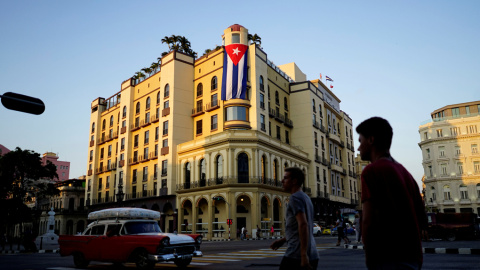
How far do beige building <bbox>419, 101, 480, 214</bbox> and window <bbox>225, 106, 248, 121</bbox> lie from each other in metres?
39.8

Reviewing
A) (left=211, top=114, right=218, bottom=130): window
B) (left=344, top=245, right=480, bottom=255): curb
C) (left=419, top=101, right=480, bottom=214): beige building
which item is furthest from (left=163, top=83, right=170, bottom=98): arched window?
(left=419, top=101, right=480, bottom=214): beige building

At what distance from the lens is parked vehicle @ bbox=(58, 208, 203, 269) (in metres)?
10.2

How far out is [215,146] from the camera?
41750 mm

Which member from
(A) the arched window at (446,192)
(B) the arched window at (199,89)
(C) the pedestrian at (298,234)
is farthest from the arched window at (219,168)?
(A) the arched window at (446,192)

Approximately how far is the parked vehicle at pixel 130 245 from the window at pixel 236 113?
1271 inches

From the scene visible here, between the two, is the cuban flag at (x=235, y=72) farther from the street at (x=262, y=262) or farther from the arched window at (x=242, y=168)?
the street at (x=262, y=262)

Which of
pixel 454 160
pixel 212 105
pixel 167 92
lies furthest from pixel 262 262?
pixel 454 160

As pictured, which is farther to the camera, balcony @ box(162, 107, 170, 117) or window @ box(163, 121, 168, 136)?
window @ box(163, 121, 168, 136)

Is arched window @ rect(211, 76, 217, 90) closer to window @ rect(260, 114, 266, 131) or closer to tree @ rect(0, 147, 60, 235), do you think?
window @ rect(260, 114, 266, 131)

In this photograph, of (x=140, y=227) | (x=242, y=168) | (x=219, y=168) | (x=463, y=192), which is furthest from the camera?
(x=463, y=192)

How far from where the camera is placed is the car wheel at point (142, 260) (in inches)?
402

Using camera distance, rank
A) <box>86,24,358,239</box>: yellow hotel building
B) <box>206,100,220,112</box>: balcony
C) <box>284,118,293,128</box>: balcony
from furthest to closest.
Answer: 1. <box>284,118,293,128</box>: balcony
2. <box>206,100,220,112</box>: balcony
3. <box>86,24,358,239</box>: yellow hotel building

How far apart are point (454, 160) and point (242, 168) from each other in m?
43.0

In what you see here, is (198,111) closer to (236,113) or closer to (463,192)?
(236,113)
